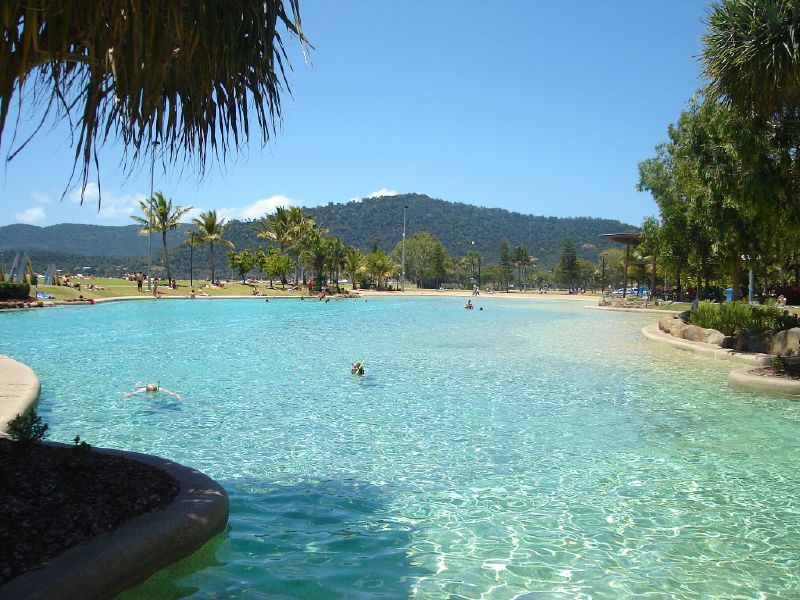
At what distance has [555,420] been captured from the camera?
31.5ft

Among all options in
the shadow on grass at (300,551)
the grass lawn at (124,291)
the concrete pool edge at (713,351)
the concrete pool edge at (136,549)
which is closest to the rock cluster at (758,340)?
the concrete pool edge at (713,351)

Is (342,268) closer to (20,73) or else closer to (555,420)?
(555,420)

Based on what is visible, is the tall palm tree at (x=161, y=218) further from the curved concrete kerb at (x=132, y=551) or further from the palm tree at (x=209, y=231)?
the curved concrete kerb at (x=132, y=551)

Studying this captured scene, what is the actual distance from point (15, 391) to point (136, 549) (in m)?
6.95

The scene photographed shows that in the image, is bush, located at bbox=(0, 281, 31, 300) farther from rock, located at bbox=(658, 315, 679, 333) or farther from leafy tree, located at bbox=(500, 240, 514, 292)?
leafy tree, located at bbox=(500, 240, 514, 292)

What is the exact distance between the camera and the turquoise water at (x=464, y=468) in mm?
4535

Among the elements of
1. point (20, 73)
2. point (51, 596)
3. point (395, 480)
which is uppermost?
point (20, 73)

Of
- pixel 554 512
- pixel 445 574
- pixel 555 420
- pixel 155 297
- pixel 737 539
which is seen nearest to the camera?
pixel 445 574

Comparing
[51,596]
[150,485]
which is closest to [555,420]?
[150,485]

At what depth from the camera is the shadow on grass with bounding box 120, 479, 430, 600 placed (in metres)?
4.17

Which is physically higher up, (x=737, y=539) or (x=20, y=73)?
(x=20, y=73)

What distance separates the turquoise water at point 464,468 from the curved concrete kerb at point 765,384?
0.48 m

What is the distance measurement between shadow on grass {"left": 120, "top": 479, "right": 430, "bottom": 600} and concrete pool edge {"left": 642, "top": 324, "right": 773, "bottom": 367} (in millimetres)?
12420

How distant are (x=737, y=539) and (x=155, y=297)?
48679 mm
